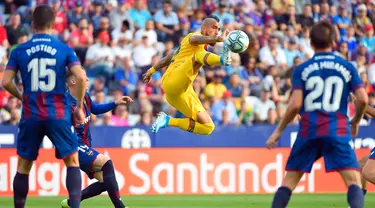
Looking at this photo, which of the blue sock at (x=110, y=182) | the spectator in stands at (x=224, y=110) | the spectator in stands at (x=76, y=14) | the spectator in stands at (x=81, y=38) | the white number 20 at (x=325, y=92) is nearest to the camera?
the white number 20 at (x=325, y=92)

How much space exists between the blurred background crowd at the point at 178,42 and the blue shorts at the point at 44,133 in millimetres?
8638

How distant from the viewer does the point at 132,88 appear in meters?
19.8

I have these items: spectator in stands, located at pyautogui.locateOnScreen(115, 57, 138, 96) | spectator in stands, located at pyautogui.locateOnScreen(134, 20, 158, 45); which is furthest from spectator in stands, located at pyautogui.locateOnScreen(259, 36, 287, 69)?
spectator in stands, located at pyautogui.locateOnScreen(115, 57, 138, 96)

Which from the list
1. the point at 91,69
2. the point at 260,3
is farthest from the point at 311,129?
Answer: the point at 260,3

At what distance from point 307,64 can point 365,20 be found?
15.2 metres

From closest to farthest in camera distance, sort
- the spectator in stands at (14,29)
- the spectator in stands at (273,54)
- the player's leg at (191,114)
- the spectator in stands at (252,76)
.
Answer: the player's leg at (191,114) < the spectator in stands at (14,29) < the spectator in stands at (252,76) < the spectator in stands at (273,54)

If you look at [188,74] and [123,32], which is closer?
[188,74]

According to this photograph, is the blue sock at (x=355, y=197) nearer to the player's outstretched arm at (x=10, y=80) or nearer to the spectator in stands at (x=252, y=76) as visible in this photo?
the player's outstretched arm at (x=10, y=80)

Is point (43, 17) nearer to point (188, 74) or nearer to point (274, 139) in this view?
point (274, 139)

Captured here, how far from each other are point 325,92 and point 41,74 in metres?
2.90

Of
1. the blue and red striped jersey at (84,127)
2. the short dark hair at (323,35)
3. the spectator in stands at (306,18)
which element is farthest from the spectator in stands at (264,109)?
the short dark hair at (323,35)

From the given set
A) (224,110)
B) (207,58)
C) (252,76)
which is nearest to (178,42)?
Result: (252,76)

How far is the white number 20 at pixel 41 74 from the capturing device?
9.45 meters

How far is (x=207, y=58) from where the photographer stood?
12242mm
